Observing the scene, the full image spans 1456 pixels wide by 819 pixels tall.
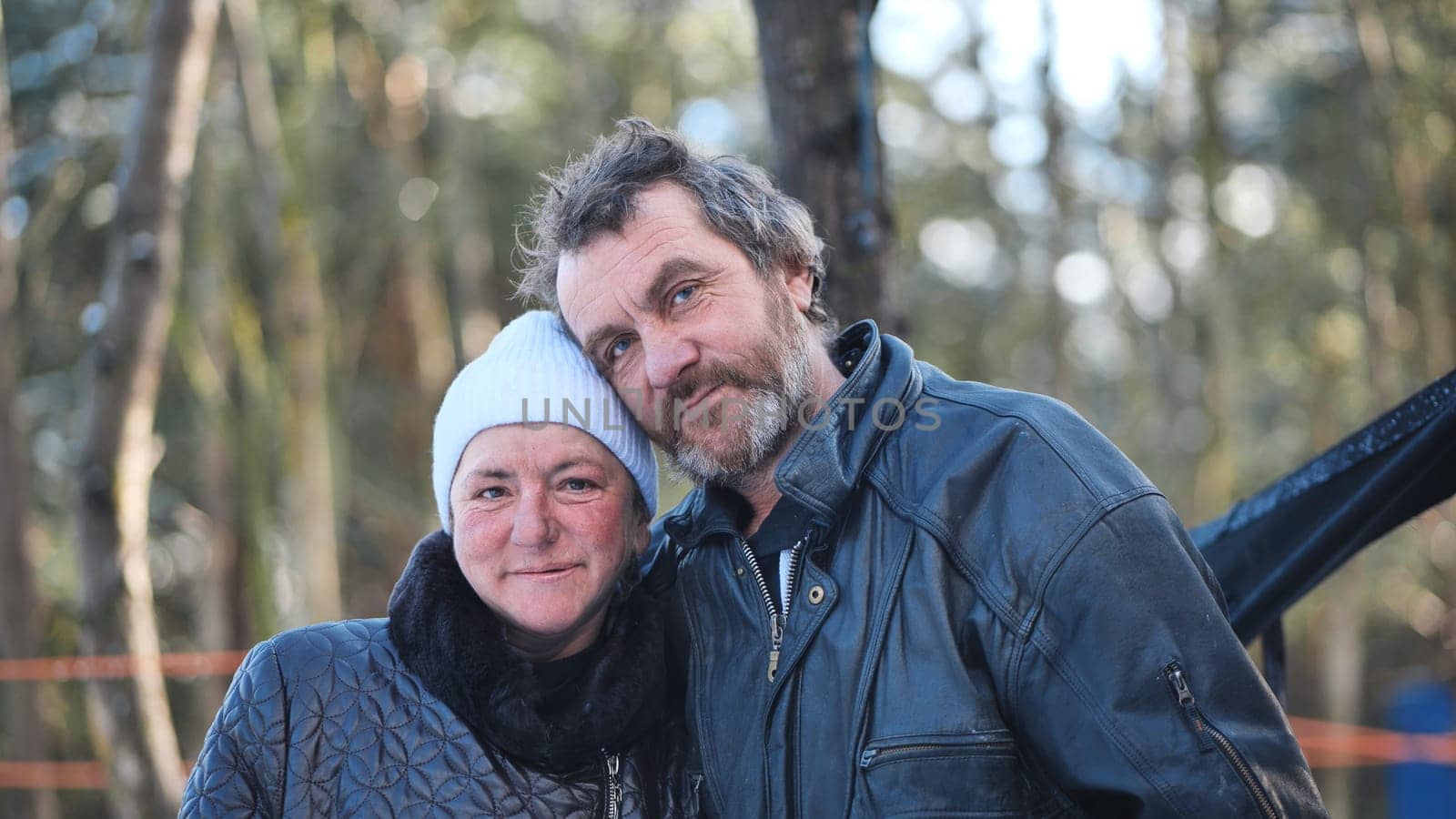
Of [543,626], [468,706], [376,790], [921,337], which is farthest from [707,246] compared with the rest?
[921,337]

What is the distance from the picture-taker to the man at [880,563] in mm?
1720

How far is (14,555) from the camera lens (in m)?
8.38

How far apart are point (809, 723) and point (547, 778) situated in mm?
498

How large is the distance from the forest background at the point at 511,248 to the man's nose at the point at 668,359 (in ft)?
18.8

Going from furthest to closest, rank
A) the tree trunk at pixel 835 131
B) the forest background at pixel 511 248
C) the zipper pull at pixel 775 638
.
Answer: the forest background at pixel 511 248 → the tree trunk at pixel 835 131 → the zipper pull at pixel 775 638

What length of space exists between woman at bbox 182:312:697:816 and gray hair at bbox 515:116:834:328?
0.26 metres

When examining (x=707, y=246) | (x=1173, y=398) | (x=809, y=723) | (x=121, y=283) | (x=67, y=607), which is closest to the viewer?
(x=809, y=723)

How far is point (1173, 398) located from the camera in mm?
13820

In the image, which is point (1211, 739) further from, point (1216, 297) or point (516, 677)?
point (1216, 297)

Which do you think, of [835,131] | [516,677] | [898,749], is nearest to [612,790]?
[516,677]

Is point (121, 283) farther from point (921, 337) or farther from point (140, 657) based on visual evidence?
point (921, 337)

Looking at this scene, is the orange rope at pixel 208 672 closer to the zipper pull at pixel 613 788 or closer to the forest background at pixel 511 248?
the forest background at pixel 511 248

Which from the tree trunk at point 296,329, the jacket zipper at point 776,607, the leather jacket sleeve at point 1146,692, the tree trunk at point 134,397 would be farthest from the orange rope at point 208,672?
the leather jacket sleeve at point 1146,692

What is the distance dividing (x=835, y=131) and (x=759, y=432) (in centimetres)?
119
